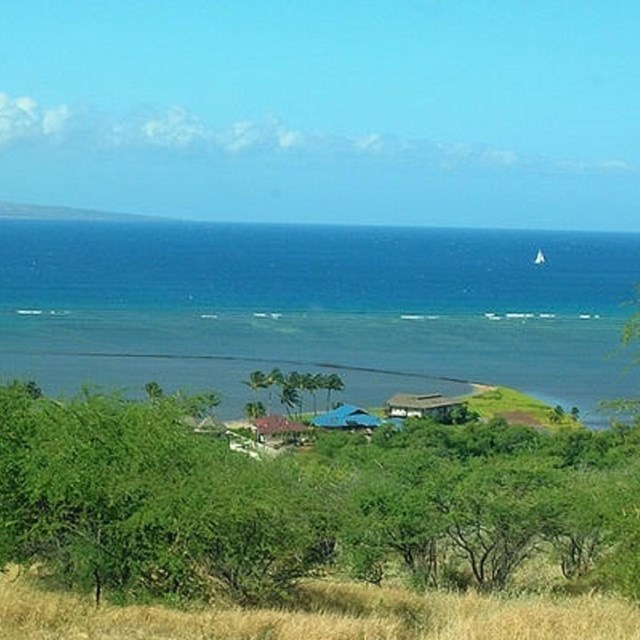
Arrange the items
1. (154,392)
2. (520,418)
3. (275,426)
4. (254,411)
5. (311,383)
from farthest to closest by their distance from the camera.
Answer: (311,383) → (520,418) → (254,411) → (275,426) → (154,392)

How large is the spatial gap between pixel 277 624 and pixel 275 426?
146 ft

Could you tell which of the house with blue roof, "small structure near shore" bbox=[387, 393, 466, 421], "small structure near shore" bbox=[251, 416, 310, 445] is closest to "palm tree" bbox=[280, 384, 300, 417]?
the house with blue roof

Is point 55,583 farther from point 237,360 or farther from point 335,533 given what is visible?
point 237,360

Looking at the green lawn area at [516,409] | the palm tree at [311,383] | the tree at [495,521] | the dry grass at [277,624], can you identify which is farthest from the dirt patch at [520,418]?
the dry grass at [277,624]

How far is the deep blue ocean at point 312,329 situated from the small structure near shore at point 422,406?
3915 millimetres

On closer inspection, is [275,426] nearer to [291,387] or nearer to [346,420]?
[346,420]

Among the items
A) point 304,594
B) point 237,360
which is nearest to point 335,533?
point 304,594

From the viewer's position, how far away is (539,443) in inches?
1737

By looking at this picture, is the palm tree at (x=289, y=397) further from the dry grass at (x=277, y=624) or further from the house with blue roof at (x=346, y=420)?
the dry grass at (x=277, y=624)

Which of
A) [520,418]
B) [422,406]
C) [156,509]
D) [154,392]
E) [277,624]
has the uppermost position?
[154,392]

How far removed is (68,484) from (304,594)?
127 inches

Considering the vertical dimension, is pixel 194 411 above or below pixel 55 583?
above

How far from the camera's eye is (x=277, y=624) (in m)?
10.5

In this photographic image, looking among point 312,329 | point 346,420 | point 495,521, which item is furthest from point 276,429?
point 312,329
